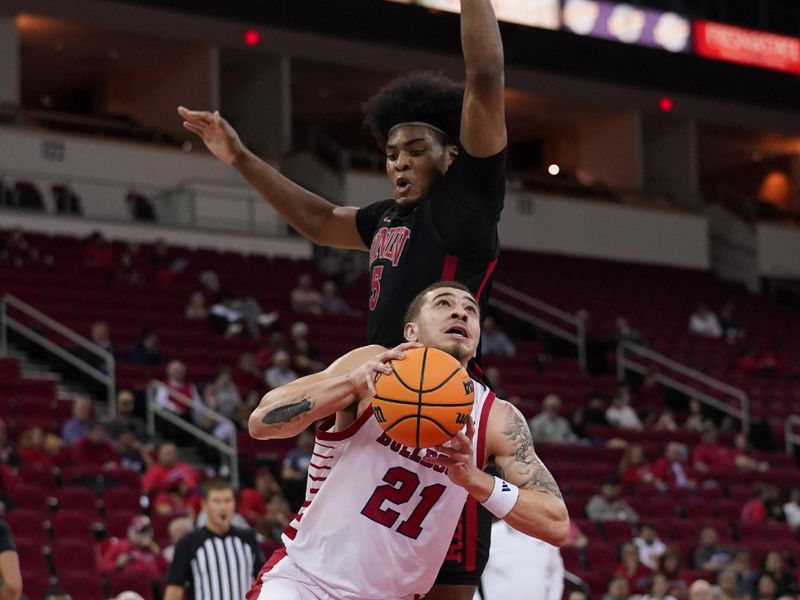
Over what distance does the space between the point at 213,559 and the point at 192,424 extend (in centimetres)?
729

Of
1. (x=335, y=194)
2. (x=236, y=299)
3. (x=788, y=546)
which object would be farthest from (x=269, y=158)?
(x=788, y=546)

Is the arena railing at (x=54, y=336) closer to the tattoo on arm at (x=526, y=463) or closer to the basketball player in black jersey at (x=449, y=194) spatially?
the basketball player in black jersey at (x=449, y=194)

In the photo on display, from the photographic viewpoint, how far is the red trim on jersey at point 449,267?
4785 mm

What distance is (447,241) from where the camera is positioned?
480 cm

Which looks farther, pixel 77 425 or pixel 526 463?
pixel 77 425

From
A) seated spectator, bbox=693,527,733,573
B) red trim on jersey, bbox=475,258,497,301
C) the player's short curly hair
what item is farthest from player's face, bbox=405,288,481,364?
seated spectator, bbox=693,527,733,573

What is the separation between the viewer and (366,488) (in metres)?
4.39

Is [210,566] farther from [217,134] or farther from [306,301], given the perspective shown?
[306,301]

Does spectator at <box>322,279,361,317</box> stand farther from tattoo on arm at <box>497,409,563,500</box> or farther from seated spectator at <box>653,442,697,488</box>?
tattoo on arm at <box>497,409,563,500</box>

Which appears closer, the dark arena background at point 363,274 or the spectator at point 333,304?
the dark arena background at point 363,274

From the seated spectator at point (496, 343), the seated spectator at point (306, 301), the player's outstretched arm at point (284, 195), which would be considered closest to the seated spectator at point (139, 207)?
the seated spectator at point (306, 301)

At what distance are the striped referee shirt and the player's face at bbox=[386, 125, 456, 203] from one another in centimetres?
386

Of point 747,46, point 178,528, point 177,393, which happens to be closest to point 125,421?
point 177,393

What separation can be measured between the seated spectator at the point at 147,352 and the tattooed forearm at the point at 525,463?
1220 centimetres
